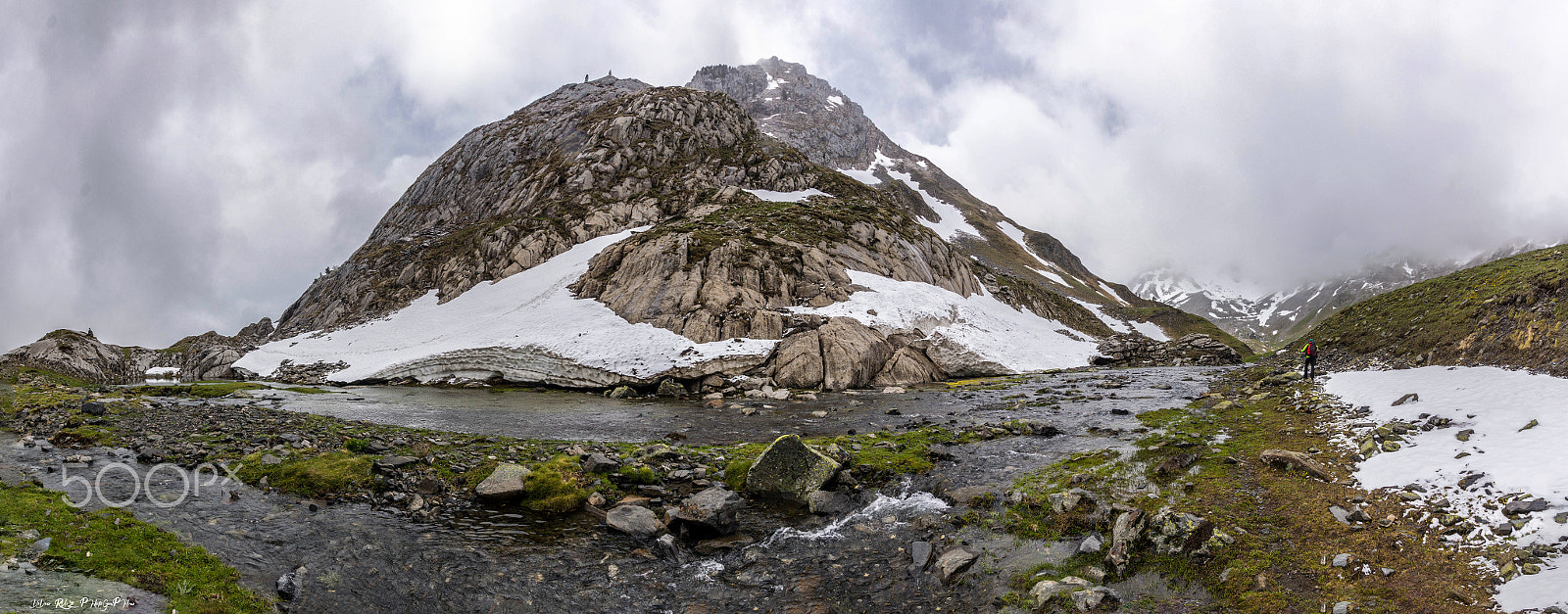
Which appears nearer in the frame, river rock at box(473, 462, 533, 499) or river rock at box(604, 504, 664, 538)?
river rock at box(604, 504, 664, 538)

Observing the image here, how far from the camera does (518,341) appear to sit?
156 ft

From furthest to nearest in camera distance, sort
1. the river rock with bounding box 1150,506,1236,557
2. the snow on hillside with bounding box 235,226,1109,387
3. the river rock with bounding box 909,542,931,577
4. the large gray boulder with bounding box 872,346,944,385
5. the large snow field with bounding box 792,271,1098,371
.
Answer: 1. the large snow field with bounding box 792,271,1098,371
2. the large gray boulder with bounding box 872,346,944,385
3. the snow on hillside with bounding box 235,226,1109,387
4. the river rock with bounding box 909,542,931,577
5. the river rock with bounding box 1150,506,1236,557

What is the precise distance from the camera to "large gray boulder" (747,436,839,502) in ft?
53.1

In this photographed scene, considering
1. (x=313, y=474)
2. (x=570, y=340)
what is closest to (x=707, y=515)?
(x=313, y=474)

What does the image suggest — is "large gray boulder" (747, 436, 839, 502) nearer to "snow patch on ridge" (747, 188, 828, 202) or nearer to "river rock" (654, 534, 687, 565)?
"river rock" (654, 534, 687, 565)

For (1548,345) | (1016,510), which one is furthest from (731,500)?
(1548,345)

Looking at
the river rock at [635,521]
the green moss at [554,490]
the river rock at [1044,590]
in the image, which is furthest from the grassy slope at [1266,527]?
→ the green moss at [554,490]

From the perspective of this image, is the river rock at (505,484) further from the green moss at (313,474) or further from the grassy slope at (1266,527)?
the grassy slope at (1266,527)

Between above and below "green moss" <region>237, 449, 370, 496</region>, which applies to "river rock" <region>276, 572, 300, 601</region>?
below

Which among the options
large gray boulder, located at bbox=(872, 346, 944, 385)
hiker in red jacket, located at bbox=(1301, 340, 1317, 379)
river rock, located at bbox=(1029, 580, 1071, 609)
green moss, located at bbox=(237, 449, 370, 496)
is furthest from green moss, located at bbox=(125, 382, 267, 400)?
hiker in red jacket, located at bbox=(1301, 340, 1317, 379)

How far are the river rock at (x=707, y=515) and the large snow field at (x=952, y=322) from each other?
1435 inches

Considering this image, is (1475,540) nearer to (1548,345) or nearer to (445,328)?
(1548,345)

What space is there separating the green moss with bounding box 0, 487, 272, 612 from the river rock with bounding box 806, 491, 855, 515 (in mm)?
11108

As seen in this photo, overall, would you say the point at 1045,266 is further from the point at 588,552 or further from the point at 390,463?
the point at 588,552
